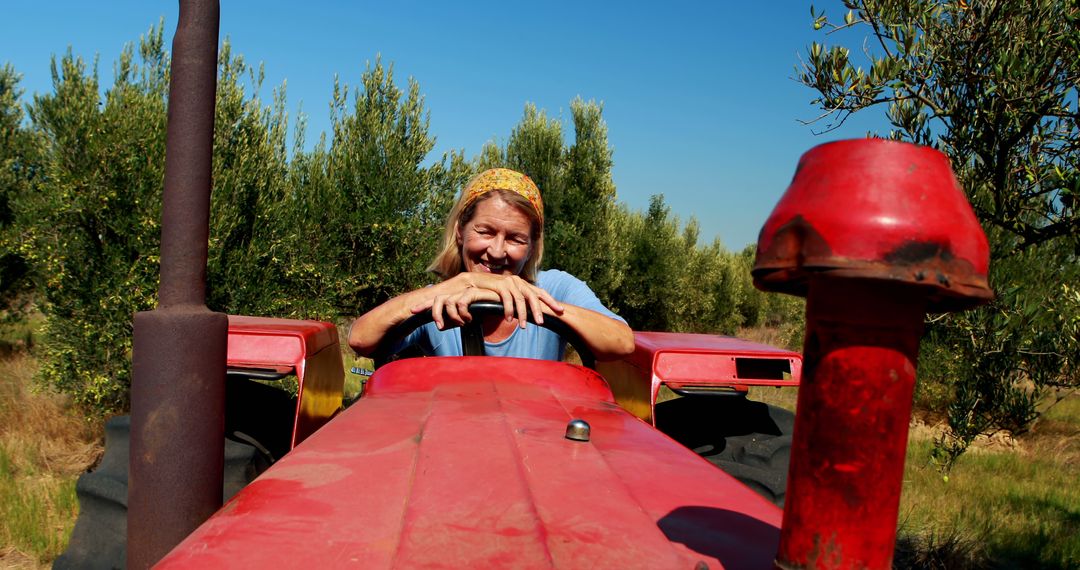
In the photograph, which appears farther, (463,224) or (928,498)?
(928,498)

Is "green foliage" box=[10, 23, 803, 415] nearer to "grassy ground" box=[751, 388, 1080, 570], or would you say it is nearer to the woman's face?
the woman's face

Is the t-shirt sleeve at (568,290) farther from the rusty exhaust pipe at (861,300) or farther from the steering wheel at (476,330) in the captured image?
the rusty exhaust pipe at (861,300)

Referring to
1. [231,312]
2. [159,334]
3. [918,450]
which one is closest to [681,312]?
[918,450]

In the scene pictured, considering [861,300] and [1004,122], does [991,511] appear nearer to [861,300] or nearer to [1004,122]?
[1004,122]

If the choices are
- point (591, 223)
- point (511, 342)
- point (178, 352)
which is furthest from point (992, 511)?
point (591, 223)

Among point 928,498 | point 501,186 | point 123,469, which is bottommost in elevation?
point 928,498

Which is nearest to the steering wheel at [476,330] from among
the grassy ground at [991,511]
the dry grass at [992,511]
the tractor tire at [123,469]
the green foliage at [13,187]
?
the tractor tire at [123,469]

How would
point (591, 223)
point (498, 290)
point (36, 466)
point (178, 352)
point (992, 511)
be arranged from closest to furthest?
1. point (178, 352)
2. point (498, 290)
3. point (992, 511)
4. point (36, 466)
5. point (591, 223)

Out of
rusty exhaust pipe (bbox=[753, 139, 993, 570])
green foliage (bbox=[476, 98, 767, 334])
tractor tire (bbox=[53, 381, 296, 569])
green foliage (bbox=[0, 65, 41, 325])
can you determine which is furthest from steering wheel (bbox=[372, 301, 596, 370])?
green foliage (bbox=[476, 98, 767, 334])

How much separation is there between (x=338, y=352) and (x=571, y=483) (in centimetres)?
183

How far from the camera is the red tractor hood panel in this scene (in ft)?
2.74

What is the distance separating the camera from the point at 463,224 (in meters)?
2.85

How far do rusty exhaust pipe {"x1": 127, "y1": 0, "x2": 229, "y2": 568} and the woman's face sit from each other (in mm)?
1422

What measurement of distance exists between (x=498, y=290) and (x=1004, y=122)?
6.84ft
